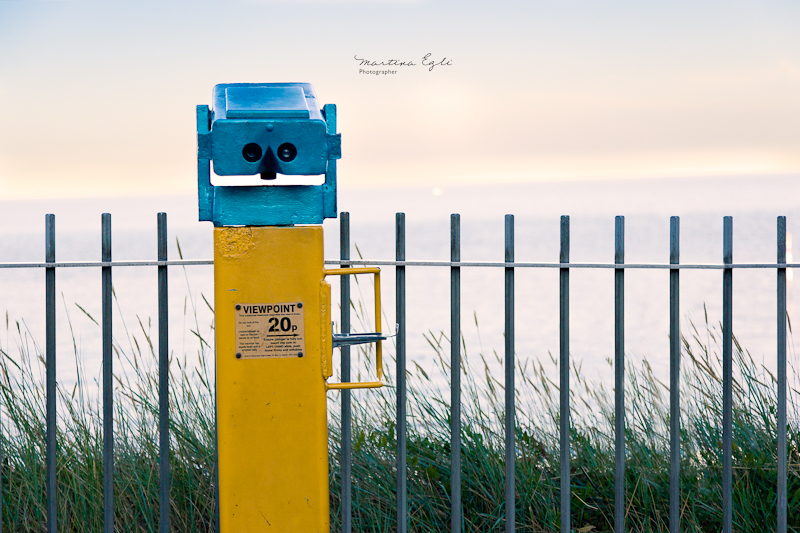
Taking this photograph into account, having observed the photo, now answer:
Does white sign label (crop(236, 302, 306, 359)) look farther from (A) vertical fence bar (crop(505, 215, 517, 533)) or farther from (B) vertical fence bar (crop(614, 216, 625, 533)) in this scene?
(B) vertical fence bar (crop(614, 216, 625, 533))

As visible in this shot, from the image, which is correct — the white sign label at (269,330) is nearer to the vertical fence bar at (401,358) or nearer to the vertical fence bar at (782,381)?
the vertical fence bar at (401,358)

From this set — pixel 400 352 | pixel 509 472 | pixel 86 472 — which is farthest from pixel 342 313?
pixel 86 472

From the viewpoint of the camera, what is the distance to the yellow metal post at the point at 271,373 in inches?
87.7

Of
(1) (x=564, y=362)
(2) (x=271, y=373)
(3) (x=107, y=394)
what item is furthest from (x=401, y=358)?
(3) (x=107, y=394)

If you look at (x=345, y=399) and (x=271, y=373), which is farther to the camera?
(x=345, y=399)

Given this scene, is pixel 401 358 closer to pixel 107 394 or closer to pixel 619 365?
pixel 619 365

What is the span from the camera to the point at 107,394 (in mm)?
3055

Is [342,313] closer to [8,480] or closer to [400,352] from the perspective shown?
[400,352]

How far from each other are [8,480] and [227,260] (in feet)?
7.13

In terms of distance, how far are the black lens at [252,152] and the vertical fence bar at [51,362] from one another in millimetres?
1357

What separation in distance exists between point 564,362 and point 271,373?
1432mm

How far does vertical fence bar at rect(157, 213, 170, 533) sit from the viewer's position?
117 inches

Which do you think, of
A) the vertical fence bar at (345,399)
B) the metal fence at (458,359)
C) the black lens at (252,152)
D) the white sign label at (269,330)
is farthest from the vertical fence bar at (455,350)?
the black lens at (252,152)

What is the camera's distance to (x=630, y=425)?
3.59 metres
